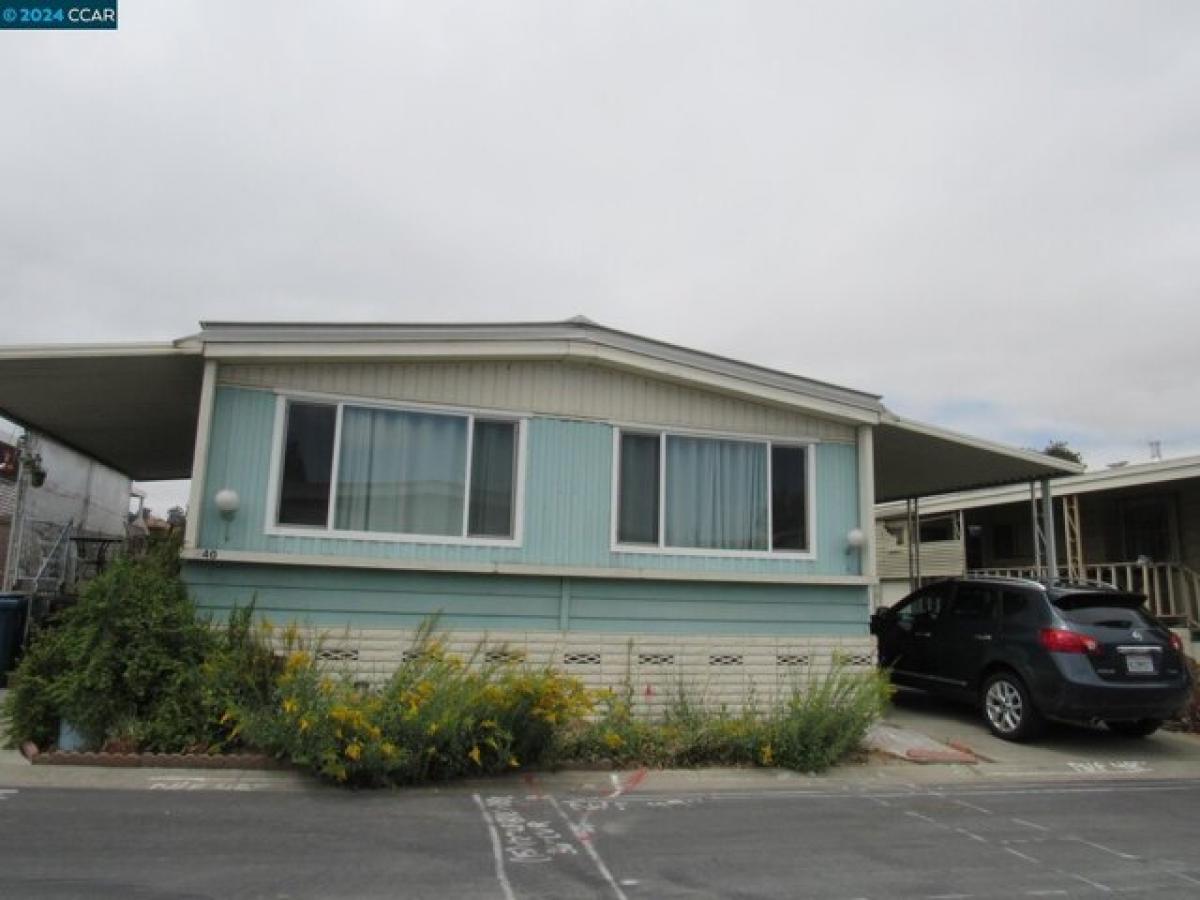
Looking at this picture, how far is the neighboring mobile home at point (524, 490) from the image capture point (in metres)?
8.39

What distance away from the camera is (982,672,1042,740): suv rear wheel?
9227mm

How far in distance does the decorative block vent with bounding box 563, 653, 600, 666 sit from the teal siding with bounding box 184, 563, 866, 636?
26cm

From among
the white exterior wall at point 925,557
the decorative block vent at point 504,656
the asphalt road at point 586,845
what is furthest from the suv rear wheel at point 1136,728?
the white exterior wall at point 925,557

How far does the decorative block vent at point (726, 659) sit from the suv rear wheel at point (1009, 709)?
9.09 ft

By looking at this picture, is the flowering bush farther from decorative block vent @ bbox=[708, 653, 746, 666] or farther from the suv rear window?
the suv rear window

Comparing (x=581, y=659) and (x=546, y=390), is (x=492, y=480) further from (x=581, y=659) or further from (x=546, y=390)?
(x=581, y=659)

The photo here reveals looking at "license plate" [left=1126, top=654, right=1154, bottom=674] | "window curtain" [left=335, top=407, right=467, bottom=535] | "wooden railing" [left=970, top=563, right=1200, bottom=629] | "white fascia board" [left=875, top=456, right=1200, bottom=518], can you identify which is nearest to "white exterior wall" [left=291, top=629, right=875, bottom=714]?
"window curtain" [left=335, top=407, right=467, bottom=535]

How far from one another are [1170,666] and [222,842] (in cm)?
867

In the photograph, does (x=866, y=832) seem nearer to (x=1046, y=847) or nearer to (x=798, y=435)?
(x=1046, y=847)

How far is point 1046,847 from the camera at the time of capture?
5.98m

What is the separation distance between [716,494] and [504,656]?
2.87 meters

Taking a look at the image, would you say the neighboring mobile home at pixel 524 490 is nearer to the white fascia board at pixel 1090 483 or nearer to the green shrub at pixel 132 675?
the green shrub at pixel 132 675

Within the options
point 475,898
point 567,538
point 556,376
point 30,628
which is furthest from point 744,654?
point 30,628

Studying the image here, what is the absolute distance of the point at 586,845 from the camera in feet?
18.5
